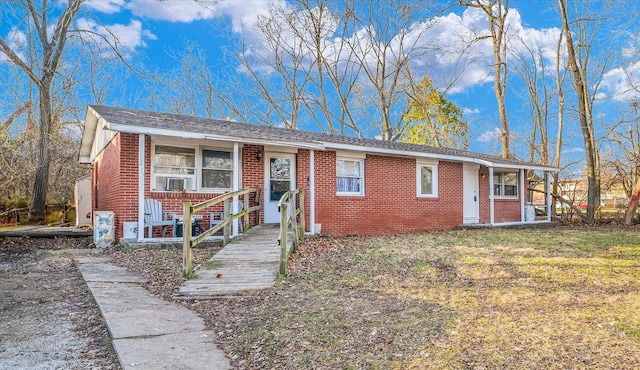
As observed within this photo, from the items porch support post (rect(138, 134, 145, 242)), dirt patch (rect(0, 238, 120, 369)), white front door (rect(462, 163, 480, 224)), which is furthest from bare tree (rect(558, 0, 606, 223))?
dirt patch (rect(0, 238, 120, 369))

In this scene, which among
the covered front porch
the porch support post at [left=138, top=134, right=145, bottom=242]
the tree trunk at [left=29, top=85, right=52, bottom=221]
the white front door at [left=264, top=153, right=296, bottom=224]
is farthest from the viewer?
the tree trunk at [left=29, top=85, right=52, bottom=221]

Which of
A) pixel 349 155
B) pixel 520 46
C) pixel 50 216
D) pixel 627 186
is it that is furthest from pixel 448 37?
pixel 50 216

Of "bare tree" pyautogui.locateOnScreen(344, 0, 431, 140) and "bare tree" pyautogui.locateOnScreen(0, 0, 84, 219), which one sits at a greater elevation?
"bare tree" pyautogui.locateOnScreen(344, 0, 431, 140)

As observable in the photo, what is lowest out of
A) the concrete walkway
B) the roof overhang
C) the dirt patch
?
the dirt patch

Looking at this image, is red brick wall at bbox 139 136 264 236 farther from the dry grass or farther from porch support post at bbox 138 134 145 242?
the dry grass

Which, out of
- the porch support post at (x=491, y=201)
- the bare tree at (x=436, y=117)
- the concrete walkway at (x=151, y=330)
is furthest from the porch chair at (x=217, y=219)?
the bare tree at (x=436, y=117)

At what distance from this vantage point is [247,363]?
3541 millimetres

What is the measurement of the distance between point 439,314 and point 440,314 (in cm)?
1

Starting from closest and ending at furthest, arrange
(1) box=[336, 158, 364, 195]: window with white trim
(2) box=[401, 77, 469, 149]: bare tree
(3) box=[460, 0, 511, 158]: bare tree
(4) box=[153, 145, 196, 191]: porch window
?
(4) box=[153, 145, 196, 191]: porch window < (1) box=[336, 158, 364, 195]: window with white trim < (3) box=[460, 0, 511, 158]: bare tree < (2) box=[401, 77, 469, 149]: bare tree

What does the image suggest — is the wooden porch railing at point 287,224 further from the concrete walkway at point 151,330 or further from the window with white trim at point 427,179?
the window with white trim at point 427,179

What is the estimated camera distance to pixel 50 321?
4.83 meters

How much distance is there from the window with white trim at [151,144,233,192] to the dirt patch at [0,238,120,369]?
9.63 feet

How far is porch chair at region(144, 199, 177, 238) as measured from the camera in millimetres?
10008

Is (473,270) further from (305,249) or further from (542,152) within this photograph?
(542,152)
